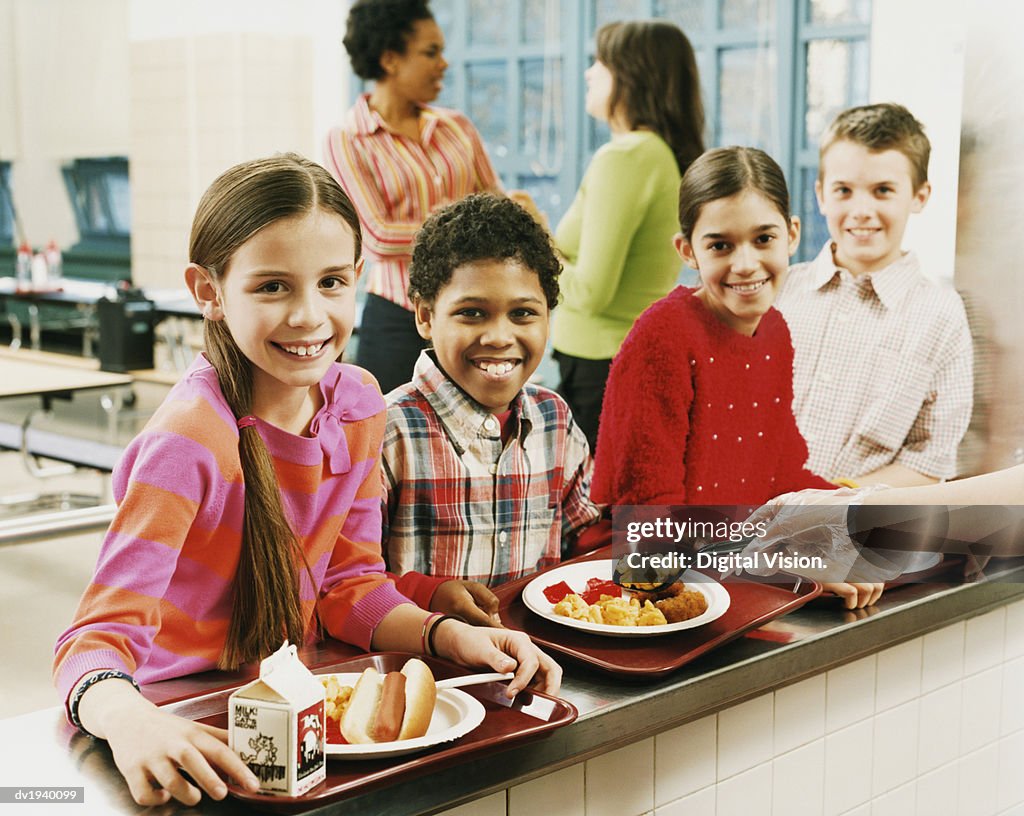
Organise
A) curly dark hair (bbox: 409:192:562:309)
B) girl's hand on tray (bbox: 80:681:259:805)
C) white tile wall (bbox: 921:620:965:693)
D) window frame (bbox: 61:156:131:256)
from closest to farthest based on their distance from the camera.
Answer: girl's hand on tray (bbox: 80:681:259:805)
curly dark hair (bbox: 409:192:562:309)
white tile wall (bbox: 921:620:965:693)
window frame (bbox: 61:156:131:256)

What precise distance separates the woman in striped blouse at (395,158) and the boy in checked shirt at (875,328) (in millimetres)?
530

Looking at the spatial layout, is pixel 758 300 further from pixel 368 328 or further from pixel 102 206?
pixel 102 206

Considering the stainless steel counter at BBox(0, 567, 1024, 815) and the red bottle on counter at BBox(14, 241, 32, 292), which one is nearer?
the stainless steel counter at BBox(0, 567, 1024, 815)

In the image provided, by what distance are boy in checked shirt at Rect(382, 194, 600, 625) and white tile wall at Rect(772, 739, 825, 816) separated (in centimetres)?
42

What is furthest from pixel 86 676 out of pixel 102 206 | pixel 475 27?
pixel 102 206

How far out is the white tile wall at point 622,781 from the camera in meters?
1.18

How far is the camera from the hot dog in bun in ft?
3.12

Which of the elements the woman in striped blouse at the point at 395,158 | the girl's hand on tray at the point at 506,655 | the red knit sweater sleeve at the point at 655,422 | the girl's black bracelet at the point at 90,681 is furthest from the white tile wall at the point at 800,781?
the girl's black bracelet at the point at 90,681

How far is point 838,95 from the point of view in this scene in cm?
154

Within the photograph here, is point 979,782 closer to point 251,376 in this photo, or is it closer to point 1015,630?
point 1015,630

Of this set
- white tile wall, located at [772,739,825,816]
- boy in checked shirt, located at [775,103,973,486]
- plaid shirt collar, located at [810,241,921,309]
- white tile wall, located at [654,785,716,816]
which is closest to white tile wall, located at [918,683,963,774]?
white tile wall, located at [772,739,825,816]

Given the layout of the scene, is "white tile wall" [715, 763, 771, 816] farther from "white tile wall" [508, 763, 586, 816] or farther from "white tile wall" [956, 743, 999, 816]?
"white tile wall" [956, 743, 999, 816]

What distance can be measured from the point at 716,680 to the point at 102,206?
3124mm

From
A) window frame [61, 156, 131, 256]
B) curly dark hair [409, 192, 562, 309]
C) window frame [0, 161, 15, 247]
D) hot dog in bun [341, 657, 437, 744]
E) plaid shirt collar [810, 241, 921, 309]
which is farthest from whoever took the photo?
window frame [0, 161, 15, 247]
